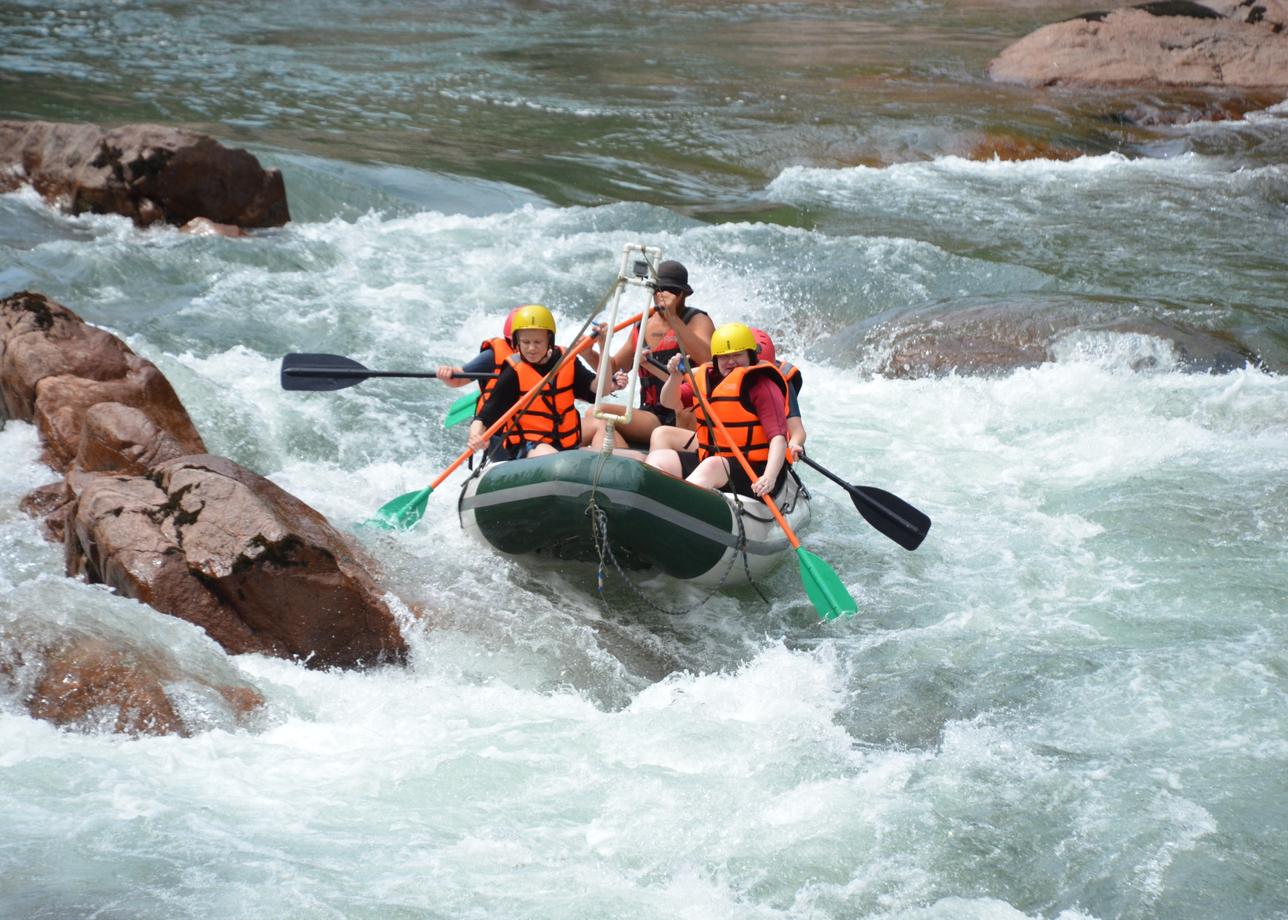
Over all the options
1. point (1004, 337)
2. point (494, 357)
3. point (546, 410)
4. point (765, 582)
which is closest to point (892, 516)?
point (765, 582)

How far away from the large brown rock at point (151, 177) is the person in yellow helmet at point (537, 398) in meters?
5.37

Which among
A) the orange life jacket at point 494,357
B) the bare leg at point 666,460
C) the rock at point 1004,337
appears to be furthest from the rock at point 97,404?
the rock at point 1004,337

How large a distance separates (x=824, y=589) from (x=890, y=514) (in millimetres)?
612

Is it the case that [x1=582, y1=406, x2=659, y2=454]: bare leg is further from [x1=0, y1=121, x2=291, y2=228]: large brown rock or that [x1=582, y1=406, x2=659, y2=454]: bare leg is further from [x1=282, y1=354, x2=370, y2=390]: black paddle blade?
[x1=0, y1=121, x2=291, y2=228]: large brown rock

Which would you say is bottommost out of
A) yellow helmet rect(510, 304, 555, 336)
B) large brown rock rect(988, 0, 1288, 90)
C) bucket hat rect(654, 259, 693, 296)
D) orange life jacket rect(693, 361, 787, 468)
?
orange life jacket rect(693, 361, 787, 468)

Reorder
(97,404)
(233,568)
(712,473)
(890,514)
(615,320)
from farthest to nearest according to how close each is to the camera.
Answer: (97,404) < (890,514) < (712,473) < (615,320) < (233,568)

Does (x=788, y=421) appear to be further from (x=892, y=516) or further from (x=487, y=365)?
(x=487, y=365)

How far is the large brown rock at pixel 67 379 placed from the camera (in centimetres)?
687

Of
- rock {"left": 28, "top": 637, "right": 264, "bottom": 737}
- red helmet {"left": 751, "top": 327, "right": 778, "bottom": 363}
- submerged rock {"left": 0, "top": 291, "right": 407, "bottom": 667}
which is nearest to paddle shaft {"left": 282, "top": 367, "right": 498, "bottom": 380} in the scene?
submerged rock {"left": 0, "top": 291, "right": 407, "bottom": 667}

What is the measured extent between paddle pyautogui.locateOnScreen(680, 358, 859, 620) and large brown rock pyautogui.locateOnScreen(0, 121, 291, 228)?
610cm

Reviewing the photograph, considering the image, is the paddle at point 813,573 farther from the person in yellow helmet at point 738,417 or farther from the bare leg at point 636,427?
the bare leg at point 636,427

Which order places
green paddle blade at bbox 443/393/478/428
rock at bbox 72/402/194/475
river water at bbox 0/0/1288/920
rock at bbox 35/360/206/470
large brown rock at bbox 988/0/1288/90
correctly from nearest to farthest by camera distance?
1. river water at bbox 0/0/1288/920
2. rock at bbox 72/402/194/475
3. rock at bbox 35/360/206/470
4. green paddle blade at bbox 443/393/478/428
5. large brown rock at bbox 988/0/1288/90

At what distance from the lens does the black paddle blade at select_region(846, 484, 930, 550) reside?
6.54 m

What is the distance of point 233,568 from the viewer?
5398 mm
